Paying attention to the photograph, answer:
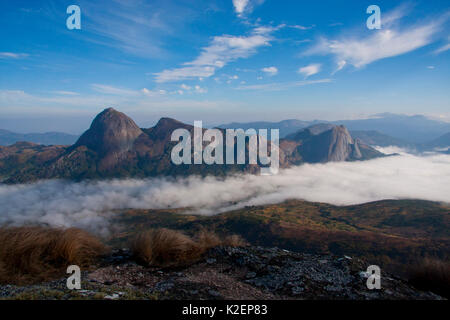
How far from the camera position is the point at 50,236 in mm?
10828

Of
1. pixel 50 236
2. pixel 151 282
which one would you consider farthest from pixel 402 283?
pixel 50 236

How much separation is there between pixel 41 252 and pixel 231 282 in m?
8.24

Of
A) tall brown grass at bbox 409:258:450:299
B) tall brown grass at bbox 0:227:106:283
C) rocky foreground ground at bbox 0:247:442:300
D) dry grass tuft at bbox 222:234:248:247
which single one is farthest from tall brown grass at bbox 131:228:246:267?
tall brown grass at bbox 409:258:450:299

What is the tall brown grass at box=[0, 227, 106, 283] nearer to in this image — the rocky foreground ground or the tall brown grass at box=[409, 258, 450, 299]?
the rocky foreground ground

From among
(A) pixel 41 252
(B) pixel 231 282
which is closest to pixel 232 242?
(B) pixel 231 282

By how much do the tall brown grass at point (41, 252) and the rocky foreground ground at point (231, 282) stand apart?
83 cm

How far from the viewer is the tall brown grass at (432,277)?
889cm

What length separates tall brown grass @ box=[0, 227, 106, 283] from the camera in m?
8.87

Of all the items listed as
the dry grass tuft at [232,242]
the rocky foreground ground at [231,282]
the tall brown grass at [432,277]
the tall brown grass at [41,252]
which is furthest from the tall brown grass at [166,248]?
the tall brown grass at [432,277]

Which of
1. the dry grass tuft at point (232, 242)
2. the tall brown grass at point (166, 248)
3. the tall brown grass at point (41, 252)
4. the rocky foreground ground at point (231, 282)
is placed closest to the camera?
the rocky foreground ground at point (231, 282)

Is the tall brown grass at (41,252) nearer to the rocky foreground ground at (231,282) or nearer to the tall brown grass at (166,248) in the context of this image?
the rocky foreground ground at (231,282)
